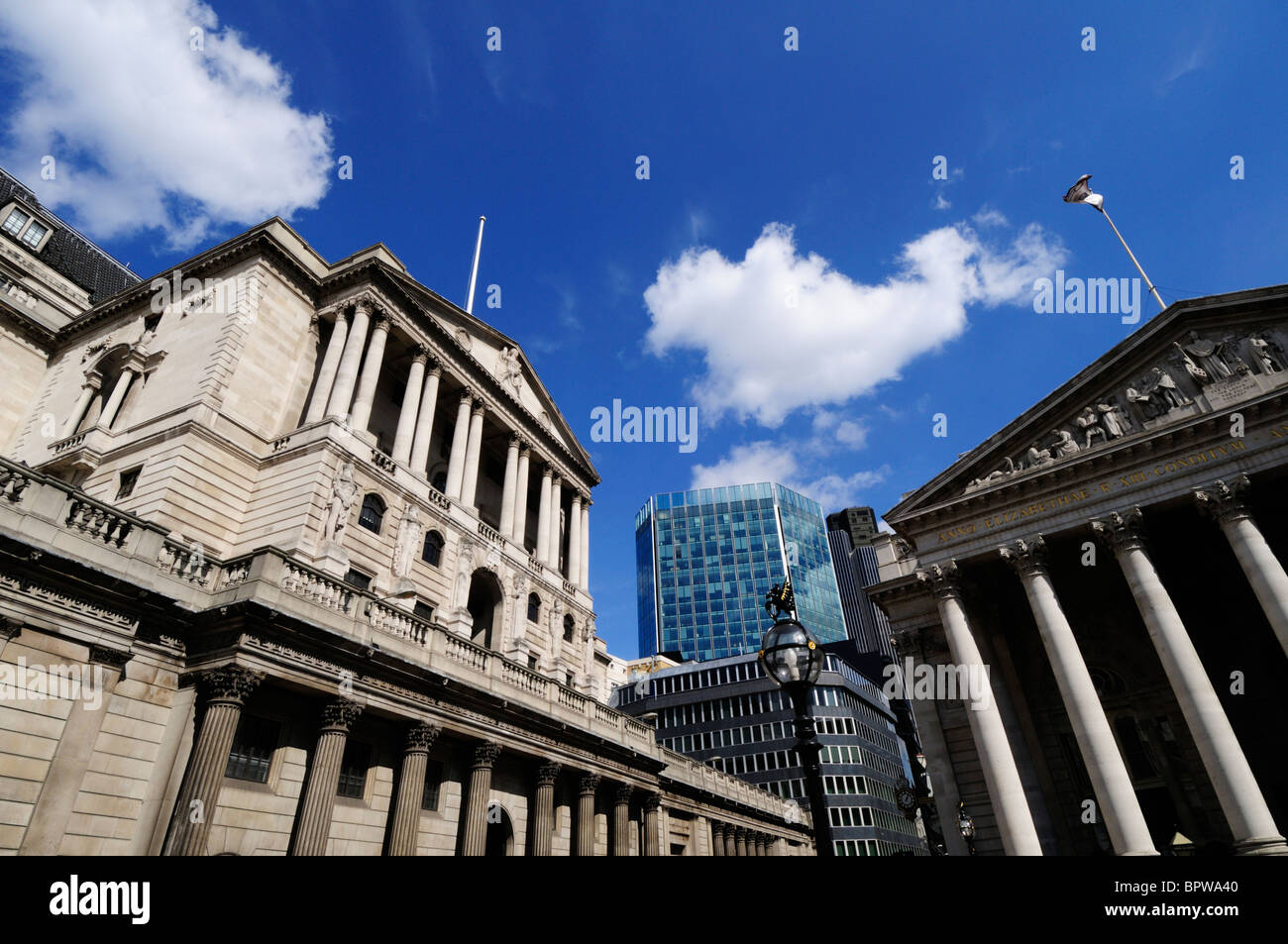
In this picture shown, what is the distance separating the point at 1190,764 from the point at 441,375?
36.0 metres

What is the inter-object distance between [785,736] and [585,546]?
4257 centimetres

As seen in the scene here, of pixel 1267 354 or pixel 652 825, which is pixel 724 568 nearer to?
pixel 652 825

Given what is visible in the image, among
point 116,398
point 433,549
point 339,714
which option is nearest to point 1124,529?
point 339,714

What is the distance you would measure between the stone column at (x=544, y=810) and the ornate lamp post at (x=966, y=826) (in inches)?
611

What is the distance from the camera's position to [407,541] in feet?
89.5

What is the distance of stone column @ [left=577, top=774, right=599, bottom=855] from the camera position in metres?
26.0

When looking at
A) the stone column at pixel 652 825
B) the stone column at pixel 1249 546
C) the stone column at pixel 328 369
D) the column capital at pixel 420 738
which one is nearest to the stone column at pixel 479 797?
the column capital at pixel 420 738

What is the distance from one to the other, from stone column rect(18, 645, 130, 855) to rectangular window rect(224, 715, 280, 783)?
10.1 ft

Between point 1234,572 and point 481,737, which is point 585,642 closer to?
point 481,737

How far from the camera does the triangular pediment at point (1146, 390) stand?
2292cm

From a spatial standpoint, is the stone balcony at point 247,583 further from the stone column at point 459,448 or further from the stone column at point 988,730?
the stone column at point 988,730
